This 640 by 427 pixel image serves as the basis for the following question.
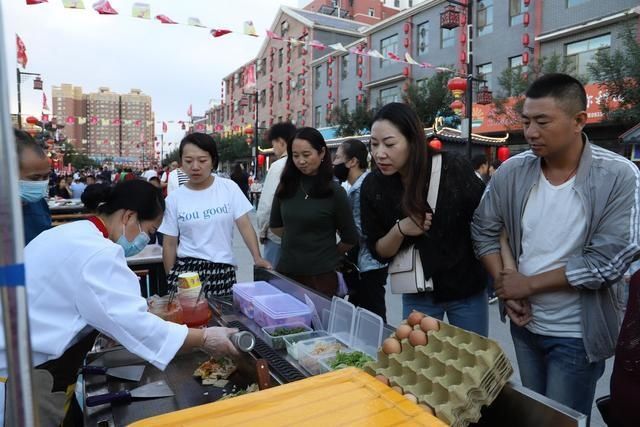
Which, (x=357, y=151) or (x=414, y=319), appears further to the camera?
(x=357, y=151)

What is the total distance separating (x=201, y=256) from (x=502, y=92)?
1414 centimetres

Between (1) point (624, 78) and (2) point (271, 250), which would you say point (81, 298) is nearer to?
(2) point (271, 250)

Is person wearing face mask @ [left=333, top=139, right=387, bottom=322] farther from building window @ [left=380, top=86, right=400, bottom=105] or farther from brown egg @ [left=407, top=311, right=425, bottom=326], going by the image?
building window @ [left=380, top=86, right=400, bottom=105]

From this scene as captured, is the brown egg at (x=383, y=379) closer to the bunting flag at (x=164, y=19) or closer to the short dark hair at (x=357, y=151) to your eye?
the short dark hair at (x=357, y=151)

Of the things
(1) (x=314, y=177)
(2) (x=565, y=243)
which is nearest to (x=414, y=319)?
(2) (x=565, y=243)

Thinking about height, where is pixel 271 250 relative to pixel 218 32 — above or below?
below

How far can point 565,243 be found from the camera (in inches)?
61.3

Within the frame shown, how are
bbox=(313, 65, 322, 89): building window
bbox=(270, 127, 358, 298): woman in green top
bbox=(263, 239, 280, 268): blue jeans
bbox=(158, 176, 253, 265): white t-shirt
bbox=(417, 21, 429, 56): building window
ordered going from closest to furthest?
1. bbox=(158, 176, 253, 265): white t-shirt
2. bbox=(270, 127, 358, 298): woman in green top
3. bbox=(263, 239, 280, 268): blue jeans
4. bbox=(417, 21, 429, 56): building window
5. bbox=(313, 65, 322, 89): building window

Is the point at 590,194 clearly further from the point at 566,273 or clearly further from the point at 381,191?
the point at 381,191

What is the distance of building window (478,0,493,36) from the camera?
16609mm

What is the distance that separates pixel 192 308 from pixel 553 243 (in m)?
1.45

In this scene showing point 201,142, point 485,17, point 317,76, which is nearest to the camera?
point 201,142

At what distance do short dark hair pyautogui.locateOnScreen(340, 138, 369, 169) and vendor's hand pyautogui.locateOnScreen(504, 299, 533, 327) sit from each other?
2.61 m

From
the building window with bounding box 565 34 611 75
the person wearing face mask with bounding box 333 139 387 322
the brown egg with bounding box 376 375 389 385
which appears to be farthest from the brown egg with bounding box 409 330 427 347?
the building window with bounding box 565 34 611 75
